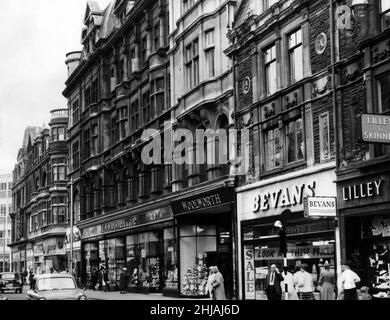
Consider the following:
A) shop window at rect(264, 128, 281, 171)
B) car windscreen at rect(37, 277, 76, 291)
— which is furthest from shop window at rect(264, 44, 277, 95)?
car windscreen at rect(37, 277, 76, 291)

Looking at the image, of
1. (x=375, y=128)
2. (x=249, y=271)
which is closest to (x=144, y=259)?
(x=249, y=271)

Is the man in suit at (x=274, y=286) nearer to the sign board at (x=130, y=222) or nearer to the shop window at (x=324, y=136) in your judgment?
the shop window at (x=324, y=136)

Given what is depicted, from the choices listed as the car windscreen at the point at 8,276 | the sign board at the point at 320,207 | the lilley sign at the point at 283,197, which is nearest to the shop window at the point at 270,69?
the lilley sign at the point at 283,197

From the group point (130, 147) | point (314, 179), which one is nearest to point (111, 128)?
point (130, 147)

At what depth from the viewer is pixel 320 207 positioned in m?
21.8

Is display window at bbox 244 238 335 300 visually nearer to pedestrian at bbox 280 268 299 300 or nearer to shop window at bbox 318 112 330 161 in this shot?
pedestrian at bbox 280 268 299 300

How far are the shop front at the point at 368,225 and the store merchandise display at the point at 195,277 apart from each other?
14091 millimetres

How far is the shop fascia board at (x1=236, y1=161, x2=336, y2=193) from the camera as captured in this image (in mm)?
23569

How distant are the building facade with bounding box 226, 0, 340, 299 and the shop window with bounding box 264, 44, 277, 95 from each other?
0.04m

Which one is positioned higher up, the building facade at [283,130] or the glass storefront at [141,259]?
the building facade at [283,130]

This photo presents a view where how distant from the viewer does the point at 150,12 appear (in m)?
43.7

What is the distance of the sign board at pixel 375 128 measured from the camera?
17953mm

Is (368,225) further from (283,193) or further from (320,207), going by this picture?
(283,193)
